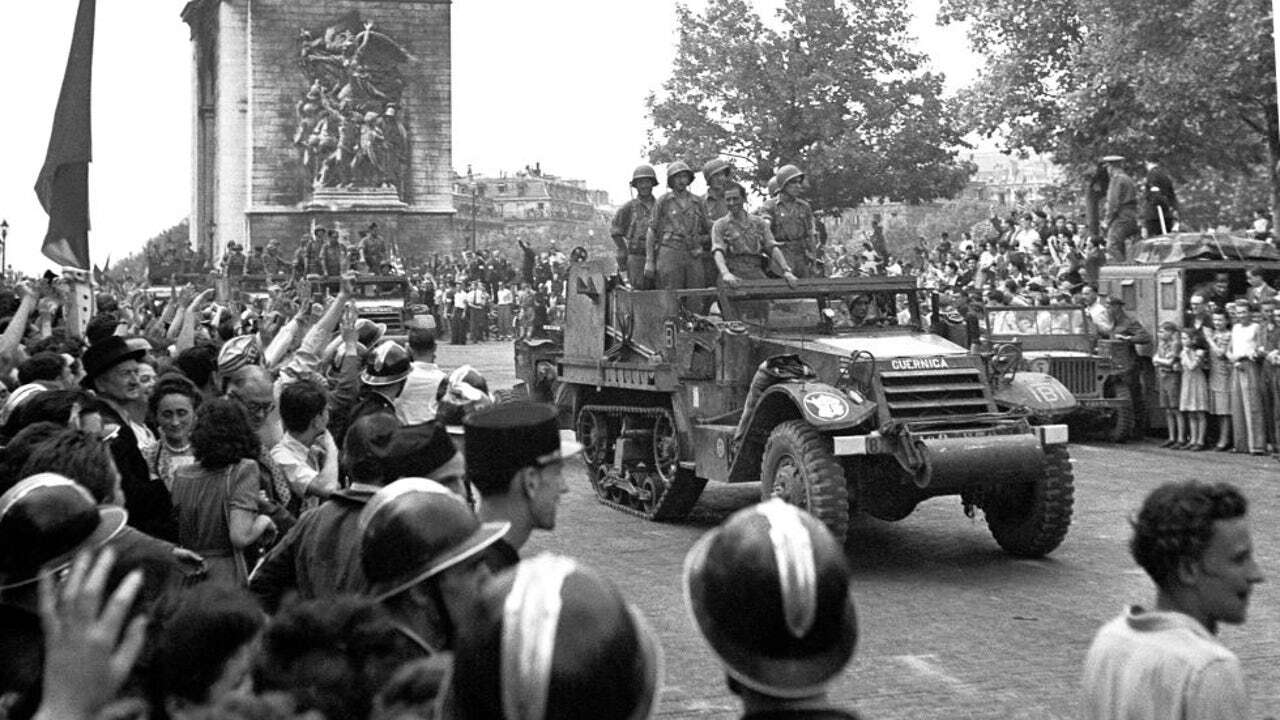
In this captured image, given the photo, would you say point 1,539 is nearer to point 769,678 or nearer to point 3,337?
point 769,678

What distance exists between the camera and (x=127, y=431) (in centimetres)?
645

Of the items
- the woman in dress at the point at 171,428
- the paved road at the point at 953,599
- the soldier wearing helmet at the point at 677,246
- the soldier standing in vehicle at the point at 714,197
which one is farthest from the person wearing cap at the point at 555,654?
the soldier wearing helmet at the point at 677,246

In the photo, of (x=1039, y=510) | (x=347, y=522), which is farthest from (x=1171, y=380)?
(x=347, y=522)

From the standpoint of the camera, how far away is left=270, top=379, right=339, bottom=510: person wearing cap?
6.81m

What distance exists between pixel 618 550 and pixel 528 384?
5262 mm

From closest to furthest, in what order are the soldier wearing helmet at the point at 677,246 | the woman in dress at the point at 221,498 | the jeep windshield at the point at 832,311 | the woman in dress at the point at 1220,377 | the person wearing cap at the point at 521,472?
the person wearing cap at the point at 521,472 < the woman in dress at the point at 221,498 < the jeep windshield at the point at 832,311 < the soldier wearing helmet at the point at 677,246 < the woman in dress at the point at 1220,377

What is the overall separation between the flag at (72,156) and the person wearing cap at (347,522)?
4.70 meters

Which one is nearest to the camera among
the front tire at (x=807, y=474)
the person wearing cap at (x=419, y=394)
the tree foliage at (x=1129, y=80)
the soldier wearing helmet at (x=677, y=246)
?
the person wearing cap at (x=419, y=394)

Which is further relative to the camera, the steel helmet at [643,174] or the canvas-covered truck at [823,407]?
the steel helmet at [643,174]

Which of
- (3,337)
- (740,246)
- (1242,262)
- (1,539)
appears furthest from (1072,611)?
(1242,262)

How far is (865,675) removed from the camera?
814 cm

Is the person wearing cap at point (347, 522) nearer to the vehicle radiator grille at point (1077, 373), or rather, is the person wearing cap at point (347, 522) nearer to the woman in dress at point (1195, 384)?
the woman in dress at point (1195, 384)

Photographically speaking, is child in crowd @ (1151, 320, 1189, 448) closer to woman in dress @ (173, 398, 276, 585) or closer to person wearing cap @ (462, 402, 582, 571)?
woman in dress @ (173, 398, 276, 585)

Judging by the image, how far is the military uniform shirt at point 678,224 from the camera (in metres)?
13.9
